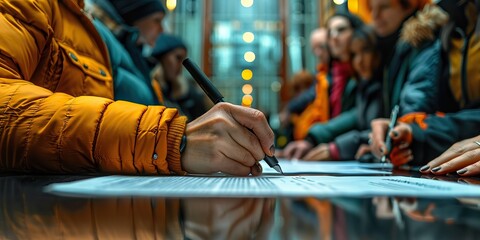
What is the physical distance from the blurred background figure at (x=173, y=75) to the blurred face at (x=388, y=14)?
1240 mm

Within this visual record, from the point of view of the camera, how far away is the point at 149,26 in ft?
4.74

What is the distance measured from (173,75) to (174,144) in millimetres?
1991

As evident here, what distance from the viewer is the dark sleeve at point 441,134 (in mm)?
724

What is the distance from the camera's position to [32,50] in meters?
0.56

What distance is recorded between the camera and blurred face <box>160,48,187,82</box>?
2.36 metres

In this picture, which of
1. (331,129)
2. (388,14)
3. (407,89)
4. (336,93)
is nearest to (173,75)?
(336,93)

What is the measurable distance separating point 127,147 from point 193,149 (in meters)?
0.08

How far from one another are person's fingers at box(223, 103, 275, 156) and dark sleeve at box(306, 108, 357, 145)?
93 cm

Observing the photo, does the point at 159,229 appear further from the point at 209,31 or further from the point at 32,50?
the point at 209,31

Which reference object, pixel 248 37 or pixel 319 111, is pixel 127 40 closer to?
pixel 319 111

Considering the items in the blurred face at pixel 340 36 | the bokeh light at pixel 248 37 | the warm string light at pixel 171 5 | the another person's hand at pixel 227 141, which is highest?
the warm string light at pixel 171 5

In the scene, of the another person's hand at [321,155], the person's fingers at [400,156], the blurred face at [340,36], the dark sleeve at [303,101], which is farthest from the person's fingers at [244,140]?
the dark sleeve at [303,101]

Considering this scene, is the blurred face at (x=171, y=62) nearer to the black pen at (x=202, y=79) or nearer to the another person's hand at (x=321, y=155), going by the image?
the another person's hand at (x=321, y=155)

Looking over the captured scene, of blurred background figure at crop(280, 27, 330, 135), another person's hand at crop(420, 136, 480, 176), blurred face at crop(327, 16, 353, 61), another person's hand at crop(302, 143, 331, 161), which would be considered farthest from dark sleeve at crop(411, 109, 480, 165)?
blurred background figure at crop(280, 27, 330, 135)
